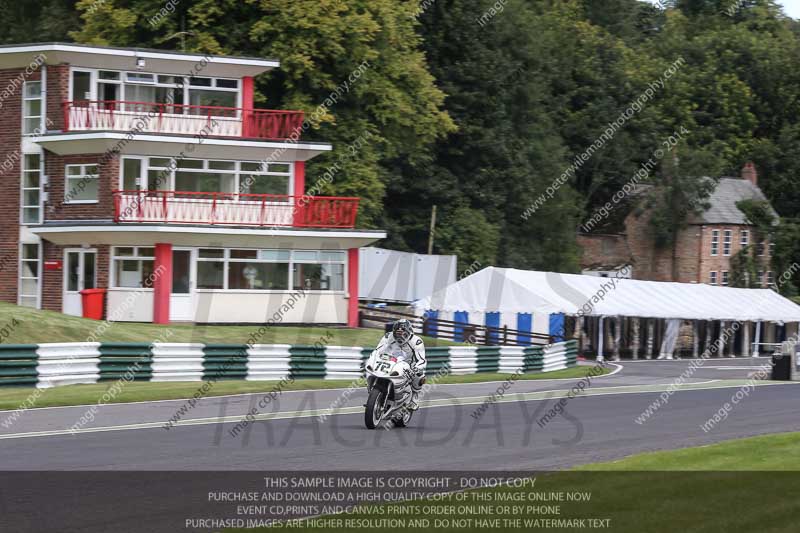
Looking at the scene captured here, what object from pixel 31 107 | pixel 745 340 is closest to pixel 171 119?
pixel 31 107

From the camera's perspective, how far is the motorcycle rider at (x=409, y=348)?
17.7m

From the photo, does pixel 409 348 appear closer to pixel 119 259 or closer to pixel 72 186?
pixel 119 259

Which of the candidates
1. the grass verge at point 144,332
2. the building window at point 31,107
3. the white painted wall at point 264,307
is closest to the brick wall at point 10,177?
the building window at point 31,107

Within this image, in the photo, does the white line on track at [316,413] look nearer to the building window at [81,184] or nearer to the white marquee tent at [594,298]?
the white marquee tent at [594,298]

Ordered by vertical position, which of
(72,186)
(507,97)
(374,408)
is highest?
(507,97)

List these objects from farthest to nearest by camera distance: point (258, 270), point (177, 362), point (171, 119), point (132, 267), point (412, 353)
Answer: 1. point (258, 270)
2. point (171, 119)
3. point (132, 267)
4. point (177, 362)
5. point (412, 353)

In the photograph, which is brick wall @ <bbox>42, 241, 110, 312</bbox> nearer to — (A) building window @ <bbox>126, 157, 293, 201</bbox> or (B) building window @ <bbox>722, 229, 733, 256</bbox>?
(A) building window @ <bbox>126, 157, 293, 201</bbox>

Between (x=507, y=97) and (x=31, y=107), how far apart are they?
27430 mm

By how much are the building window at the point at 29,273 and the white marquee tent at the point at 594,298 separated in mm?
13891

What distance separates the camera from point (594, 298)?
48719 millimetres

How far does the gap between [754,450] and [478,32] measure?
46.1 metres

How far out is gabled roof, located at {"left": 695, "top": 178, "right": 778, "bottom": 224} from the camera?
74500 millimetres

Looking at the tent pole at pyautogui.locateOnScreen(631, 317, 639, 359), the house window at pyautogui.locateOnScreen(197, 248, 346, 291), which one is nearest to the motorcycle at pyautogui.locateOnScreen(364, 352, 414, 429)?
the house window at pyautogui.locateOnScreen(197, 248, 346, 291)
